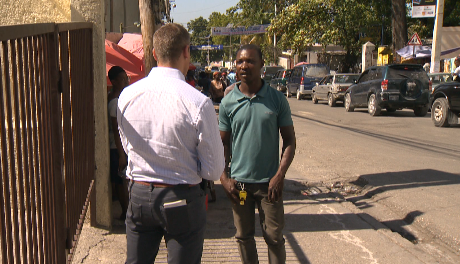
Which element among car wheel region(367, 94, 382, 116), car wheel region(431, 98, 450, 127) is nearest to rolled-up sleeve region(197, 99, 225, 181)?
car wheel region(431, 98, 450, 127)

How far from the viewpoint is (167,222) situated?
8.04 ft

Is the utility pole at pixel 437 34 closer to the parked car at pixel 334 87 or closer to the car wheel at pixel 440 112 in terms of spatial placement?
the parked car at pixel 334 87

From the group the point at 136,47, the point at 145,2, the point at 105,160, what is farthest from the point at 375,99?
the point at 105,160

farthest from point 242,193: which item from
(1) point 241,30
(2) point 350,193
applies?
(1) point 241,30

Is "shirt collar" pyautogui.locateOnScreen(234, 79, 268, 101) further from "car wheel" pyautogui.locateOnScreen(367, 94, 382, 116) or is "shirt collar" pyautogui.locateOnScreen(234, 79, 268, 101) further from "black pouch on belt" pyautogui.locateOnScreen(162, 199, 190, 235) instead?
"car wheel" pyautogui.locateOnScreen(367, 94, 382, 116)

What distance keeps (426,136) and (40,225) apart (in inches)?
428

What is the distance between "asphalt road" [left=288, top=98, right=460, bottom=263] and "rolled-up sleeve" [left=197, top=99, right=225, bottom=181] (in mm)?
3196

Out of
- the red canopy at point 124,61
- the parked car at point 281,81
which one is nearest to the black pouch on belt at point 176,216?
the red canopy at point 124,61

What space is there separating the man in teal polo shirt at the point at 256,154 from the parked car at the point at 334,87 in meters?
18.1

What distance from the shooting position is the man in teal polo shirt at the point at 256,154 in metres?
3.47

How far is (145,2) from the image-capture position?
6191 mm

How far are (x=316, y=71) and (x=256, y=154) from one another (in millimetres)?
23468

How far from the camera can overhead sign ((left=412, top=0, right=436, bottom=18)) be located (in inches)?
866

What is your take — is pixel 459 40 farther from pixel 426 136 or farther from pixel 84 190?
pixel 84 190
